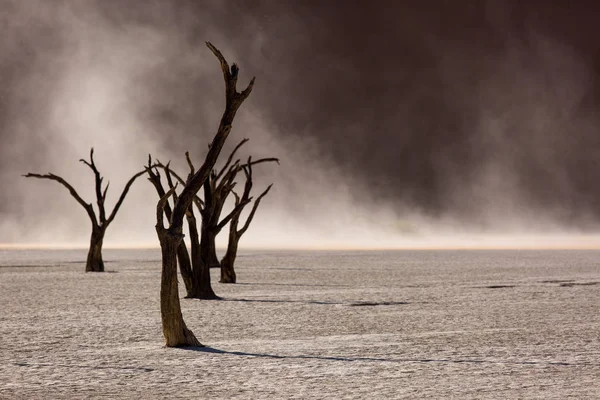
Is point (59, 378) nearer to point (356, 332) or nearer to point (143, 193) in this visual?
point (356, 332)

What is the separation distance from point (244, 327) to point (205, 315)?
7.10 ft

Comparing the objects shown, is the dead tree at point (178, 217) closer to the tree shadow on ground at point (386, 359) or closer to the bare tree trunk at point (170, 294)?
the bare tree trunk at point (170, 294)

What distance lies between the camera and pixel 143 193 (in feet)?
388

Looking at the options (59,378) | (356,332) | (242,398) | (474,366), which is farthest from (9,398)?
(356,332)

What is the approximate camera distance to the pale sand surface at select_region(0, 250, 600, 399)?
9117 mm

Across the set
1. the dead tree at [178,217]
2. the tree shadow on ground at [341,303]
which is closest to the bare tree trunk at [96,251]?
the tree shadow on ground at [341,303]

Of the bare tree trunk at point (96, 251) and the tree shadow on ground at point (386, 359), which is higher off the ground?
the bare tree trunk at point (96, 251)

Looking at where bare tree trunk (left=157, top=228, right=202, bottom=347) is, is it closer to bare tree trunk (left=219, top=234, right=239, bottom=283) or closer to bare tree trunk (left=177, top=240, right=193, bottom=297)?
bare tree trunk (left=177, top=240, right=193, bottom=297)

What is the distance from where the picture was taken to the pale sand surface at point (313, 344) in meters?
9.12

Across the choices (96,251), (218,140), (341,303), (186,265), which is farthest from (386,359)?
(96,251)

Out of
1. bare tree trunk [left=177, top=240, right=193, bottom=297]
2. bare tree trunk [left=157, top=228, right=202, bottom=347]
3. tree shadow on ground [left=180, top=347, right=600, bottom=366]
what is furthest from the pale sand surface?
bare tree trunk [left=177, top=240, right=193, bottom=297]

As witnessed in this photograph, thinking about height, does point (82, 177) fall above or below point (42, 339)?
above

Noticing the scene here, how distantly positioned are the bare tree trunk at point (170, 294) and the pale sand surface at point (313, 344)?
298 millimetres

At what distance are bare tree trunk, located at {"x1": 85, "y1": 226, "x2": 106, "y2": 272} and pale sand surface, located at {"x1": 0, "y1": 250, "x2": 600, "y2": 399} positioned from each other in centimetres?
892
